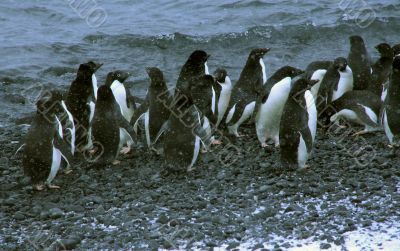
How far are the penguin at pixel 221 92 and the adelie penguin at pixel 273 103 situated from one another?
657 millimetres

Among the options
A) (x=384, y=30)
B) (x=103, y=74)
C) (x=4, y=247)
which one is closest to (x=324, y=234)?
(x=4, y=247)

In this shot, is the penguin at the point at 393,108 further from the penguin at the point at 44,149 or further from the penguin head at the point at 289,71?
the penguin at the point at 44,149

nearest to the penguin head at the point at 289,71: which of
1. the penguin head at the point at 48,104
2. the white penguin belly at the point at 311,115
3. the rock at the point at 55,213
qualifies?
the white penguin belly at the point at 311,115

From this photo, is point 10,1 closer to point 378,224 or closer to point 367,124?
point 367,124

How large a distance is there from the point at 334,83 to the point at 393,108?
4.54 ft

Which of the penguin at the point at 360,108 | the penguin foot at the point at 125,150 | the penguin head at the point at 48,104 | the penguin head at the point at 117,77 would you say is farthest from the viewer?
the penguin head at the point at 117,77

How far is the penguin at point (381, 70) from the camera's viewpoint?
9359mm

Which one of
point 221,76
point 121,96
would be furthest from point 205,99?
point 121,96

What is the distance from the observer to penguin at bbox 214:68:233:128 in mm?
8805

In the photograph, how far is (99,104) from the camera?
25.4 ft

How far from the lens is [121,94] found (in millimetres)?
8719

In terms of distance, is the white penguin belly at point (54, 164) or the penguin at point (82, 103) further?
the penguin at point (82, 103)

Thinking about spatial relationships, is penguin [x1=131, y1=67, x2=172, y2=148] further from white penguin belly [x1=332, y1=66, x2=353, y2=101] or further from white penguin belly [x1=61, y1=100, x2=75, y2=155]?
white penguin belly [x1=332, y1=66, x2=353, y2=101]

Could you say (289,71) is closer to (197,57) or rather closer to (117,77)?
(197,57)
